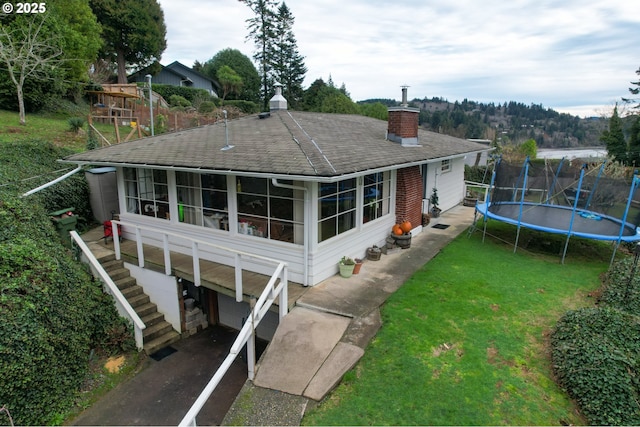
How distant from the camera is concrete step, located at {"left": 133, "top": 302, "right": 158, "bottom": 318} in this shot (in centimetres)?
881

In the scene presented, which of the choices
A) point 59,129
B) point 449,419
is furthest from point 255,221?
point 59,129

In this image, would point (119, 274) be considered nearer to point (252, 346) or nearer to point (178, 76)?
point (252, 346)

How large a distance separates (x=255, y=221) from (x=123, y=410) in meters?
4.14

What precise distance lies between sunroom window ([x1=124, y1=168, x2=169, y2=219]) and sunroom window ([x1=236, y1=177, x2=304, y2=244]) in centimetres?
255

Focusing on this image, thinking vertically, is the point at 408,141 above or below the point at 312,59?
below

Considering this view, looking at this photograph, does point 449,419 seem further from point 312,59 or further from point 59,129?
point 312,59

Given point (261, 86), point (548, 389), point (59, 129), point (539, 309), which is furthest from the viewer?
point (261, 86)

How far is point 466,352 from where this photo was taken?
19.2 ft

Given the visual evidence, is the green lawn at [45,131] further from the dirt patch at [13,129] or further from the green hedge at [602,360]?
the green hedge at [602,360]

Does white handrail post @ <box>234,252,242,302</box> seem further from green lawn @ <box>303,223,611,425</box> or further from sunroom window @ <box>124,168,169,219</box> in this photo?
sunroom window @ <box>124,168,169,219</box>

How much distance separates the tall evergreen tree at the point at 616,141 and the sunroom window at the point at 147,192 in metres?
30.4

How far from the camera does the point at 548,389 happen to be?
520cm

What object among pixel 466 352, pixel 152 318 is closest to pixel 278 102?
pixel 152 318

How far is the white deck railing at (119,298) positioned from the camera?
812cm
